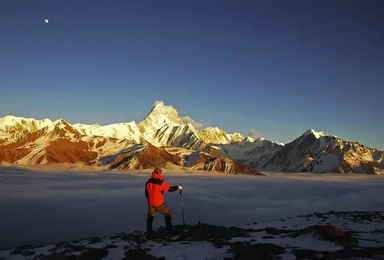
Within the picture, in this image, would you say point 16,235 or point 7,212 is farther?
point 7,212

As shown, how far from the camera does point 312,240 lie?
19.0m

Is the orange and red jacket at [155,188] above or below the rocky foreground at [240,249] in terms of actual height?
above

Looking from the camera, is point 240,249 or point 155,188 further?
point 155,188

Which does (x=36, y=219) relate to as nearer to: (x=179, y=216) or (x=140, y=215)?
(x=140, y=215)

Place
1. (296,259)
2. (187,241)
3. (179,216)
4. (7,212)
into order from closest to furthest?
(296,259)
(187,241)
(179,216)
(7,212)

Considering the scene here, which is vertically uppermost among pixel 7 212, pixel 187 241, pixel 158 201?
pixel 158 201

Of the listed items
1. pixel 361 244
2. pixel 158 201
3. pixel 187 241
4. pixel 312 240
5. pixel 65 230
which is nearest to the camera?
pixel 361 244

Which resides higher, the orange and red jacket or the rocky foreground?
the orange and red jacket

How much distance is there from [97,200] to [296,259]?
17616cm

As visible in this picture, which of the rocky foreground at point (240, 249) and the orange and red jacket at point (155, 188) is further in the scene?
the orange and red jacket at point (155, 188)

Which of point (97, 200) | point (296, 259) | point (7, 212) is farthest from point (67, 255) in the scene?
point (97, 200)

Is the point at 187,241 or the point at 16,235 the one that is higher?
the point at 187,241

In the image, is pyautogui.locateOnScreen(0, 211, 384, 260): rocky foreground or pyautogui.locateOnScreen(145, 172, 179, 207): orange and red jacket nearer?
pyautogui.locateOnScreen(0, 211, 384, 260): rocky foreground

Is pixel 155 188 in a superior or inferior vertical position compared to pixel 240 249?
superior
